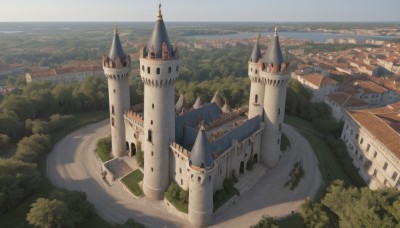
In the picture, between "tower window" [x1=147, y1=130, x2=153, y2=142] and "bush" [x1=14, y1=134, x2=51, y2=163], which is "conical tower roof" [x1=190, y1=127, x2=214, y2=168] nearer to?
"tower window" [x1=147, y1=130, x2=153, y2=142]

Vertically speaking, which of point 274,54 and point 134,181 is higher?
point 274,54

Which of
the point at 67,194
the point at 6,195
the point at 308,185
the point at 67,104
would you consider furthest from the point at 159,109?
the point at 67,104

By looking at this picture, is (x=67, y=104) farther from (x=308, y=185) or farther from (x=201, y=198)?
(x=308, y=185)

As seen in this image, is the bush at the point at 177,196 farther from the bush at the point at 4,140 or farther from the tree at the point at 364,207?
the bush at the point at 4,140

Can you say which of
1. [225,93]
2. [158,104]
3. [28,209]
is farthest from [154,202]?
[225,93]

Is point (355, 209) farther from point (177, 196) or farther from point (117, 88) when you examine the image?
point (117, 88)

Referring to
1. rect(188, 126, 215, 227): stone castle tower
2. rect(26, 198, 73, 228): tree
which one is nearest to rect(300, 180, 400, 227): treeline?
rect(188, 126, 215, 227): stone castle tower
